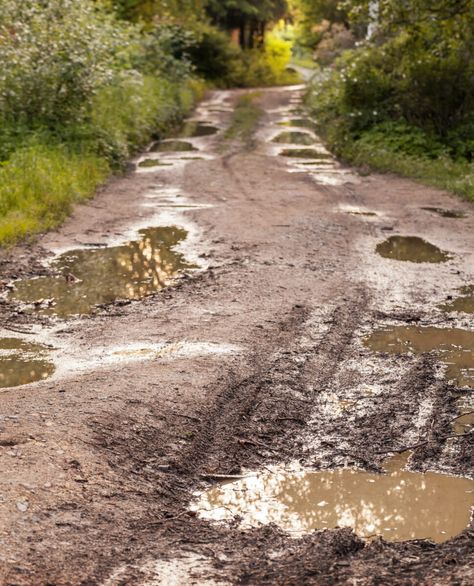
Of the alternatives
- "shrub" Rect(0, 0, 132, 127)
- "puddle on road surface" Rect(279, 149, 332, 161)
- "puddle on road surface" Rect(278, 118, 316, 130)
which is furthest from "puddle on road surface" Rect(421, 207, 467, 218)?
"puddle on road surface" Rect(278, 118, 316, 130)

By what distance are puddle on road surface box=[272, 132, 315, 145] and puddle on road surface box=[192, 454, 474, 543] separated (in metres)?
15.8

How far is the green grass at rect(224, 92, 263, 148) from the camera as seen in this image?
20778 mm

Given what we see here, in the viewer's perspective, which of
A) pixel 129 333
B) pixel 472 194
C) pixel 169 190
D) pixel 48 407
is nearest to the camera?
pixel 48 407

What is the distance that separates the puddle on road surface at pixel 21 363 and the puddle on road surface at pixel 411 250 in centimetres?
430

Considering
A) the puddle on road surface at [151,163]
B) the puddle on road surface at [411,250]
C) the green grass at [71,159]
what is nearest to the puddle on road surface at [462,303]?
the puddle on road surface at [411,250]

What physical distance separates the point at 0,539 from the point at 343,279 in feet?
17.4

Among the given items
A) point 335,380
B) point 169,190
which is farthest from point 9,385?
point 169,190

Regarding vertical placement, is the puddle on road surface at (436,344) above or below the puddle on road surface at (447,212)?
above

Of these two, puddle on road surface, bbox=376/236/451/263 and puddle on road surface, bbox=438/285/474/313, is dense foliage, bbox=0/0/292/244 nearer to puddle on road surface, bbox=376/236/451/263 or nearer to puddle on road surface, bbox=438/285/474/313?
puddle on road surface, bbox=376/236/451/263

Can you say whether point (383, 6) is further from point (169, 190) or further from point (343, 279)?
point (343, 279)

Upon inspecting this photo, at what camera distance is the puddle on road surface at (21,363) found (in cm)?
595

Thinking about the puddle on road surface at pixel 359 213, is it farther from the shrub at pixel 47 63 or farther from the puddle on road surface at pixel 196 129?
the puddle on road surface at pixel 196 129

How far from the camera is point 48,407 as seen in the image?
16.6 ft

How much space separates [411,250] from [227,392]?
4.76m
